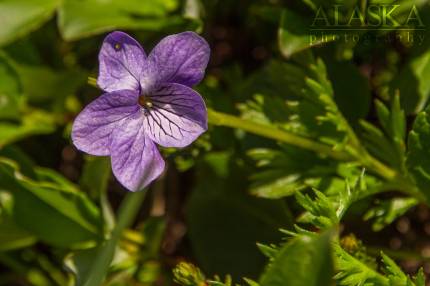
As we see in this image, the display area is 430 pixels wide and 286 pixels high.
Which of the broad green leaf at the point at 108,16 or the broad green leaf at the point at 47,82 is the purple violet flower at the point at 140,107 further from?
the broad green leaf at the point at 47,82

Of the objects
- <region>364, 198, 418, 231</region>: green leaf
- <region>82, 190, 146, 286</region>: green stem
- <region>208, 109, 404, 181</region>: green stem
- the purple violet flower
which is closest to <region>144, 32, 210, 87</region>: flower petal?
the purple violet flower

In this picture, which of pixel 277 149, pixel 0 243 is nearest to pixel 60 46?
pixel 0 243

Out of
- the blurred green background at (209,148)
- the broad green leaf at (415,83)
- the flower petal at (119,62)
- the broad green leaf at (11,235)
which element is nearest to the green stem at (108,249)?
the blurred green background at (209,148)

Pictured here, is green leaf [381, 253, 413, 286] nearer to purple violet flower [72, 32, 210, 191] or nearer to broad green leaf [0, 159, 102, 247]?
purple violet flower [72, 32, 210, 191]

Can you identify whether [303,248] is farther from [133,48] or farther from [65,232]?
[65,232]

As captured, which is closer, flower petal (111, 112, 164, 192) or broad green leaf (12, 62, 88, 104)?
flower petal (111, 112, 164, 192)

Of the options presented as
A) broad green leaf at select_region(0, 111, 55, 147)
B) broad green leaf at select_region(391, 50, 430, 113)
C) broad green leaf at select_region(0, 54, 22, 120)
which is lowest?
broad green leaf at select_region(0, 111, 55, 147)
